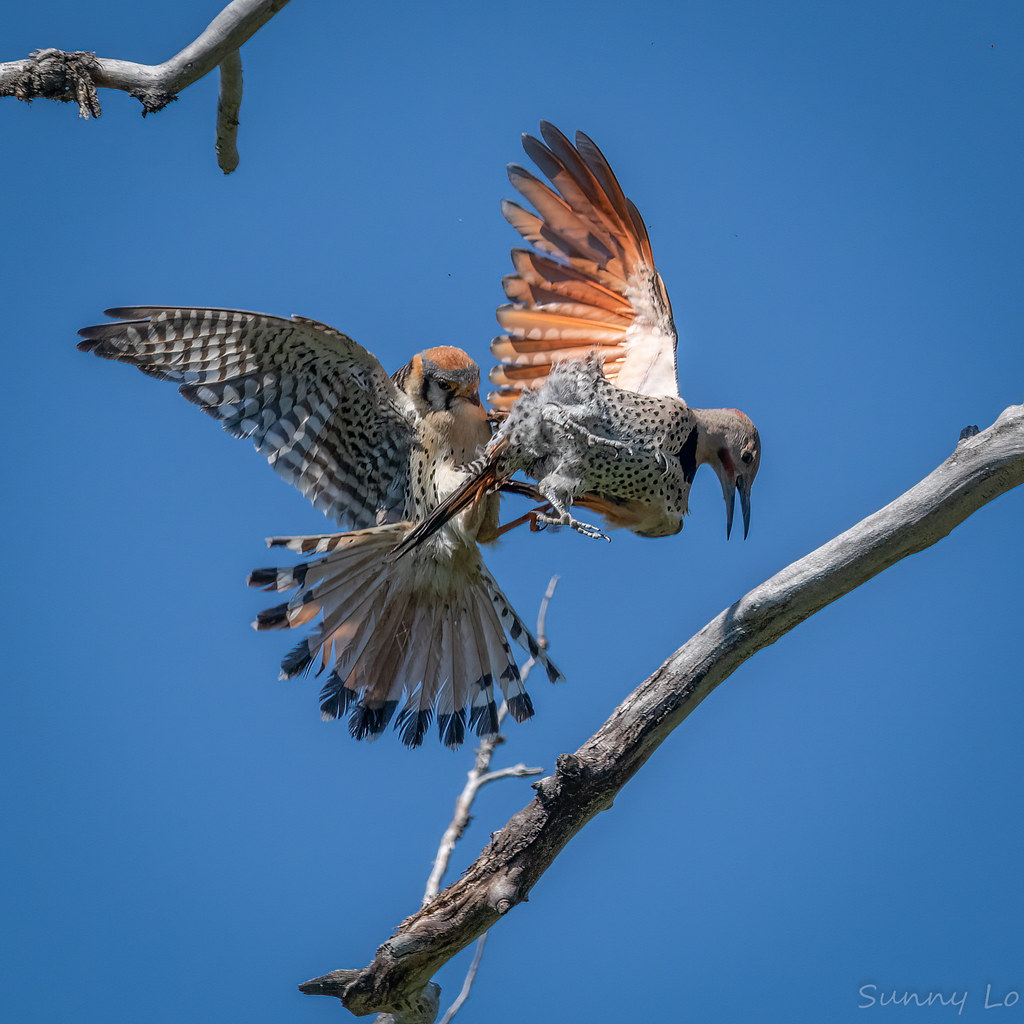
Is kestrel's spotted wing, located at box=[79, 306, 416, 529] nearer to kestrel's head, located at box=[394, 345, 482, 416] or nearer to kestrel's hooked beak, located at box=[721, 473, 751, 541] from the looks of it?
kestrel's head, located at box=[394, 345, 482, 416]

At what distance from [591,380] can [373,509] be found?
112 centimetres

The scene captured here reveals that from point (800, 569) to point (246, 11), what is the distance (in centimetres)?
230

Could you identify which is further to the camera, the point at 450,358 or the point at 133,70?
the point at 450,358

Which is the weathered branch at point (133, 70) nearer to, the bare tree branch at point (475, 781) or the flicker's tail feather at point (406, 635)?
the flicker's tail feather at point (406, 635)

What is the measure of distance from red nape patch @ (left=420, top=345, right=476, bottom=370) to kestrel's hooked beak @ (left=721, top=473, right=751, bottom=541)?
1137 millimetres

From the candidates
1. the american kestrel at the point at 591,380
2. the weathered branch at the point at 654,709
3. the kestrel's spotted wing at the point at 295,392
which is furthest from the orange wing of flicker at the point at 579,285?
the weathered branch at the point at 654,709

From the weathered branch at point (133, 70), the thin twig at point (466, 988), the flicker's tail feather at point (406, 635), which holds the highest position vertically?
the weathered branch at point (133, 70)

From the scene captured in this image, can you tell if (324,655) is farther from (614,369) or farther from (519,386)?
(614,369)

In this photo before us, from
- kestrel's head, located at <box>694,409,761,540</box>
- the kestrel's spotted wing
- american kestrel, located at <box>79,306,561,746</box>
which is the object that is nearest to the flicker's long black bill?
Result: kestrel's head, located at <box>694,409,761,540</box>

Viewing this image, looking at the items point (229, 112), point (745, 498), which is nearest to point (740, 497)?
point (745, 498)

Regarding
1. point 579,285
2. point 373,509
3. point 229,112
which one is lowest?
point 373,509

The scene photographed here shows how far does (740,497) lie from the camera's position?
412cm

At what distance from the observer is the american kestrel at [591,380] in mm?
3779

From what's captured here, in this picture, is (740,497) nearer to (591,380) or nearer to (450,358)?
(591,380)
